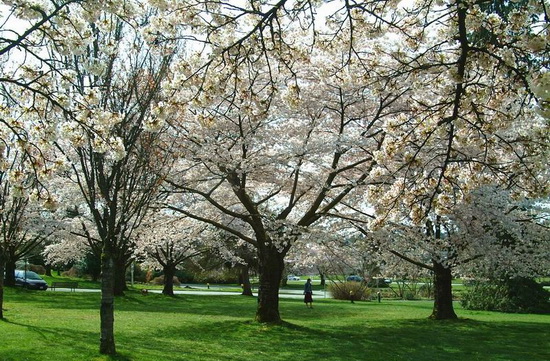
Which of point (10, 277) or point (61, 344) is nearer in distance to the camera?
point (61, 344)

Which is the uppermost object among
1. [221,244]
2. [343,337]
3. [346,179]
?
[346,179]

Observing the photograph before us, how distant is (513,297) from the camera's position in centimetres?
2334

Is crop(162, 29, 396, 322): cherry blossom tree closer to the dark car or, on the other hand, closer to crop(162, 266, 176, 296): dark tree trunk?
crop(162, 266, 176, 296): dark tree trunk

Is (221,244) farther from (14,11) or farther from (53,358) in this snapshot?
(14,11)

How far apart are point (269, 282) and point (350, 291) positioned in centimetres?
1657

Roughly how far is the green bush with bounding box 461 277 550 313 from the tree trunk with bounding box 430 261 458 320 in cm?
683

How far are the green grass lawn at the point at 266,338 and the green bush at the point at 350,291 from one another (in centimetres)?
1170

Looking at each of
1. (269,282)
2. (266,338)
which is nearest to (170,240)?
(269,282)

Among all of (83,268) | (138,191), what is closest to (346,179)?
(138,191)

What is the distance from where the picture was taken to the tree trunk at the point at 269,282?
14.7 m

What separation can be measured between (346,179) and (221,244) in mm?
13294

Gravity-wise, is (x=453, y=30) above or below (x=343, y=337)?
above

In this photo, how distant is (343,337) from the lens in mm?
13484

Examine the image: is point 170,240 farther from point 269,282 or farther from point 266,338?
point 266,338
